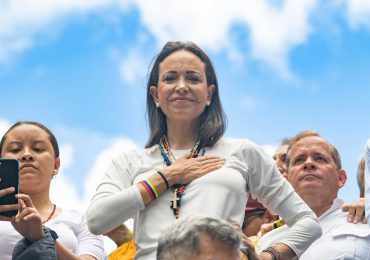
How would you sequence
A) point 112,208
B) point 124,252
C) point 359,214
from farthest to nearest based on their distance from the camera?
1. point 124,252
2. point 359,214
3. point 112,208

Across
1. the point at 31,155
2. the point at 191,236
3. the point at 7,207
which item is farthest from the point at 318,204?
the point at 191,236

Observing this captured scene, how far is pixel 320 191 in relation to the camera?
258 inches

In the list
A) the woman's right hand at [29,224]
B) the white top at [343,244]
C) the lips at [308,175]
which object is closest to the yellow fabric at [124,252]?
the white top at [343,244]

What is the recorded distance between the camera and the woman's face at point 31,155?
559 cm

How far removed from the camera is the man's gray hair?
3385 millimetres

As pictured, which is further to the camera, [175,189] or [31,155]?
[31,155]

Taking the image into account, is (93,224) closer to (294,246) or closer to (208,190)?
(208,190)

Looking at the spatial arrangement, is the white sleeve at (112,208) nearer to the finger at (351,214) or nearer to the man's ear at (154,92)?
the man's ear at (154,92)

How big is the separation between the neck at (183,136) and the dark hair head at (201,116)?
0.06m

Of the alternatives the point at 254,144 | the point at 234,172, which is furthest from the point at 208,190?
the point at 254,144

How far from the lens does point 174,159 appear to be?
16.5 feet

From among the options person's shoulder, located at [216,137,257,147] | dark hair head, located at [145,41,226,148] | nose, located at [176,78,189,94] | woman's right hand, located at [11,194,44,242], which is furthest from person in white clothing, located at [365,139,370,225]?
woman's right hand, located at [11,194,44,242]

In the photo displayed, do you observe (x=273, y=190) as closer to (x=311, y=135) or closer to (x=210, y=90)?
(x=210, y=90)

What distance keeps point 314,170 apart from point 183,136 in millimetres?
Result: 1817
